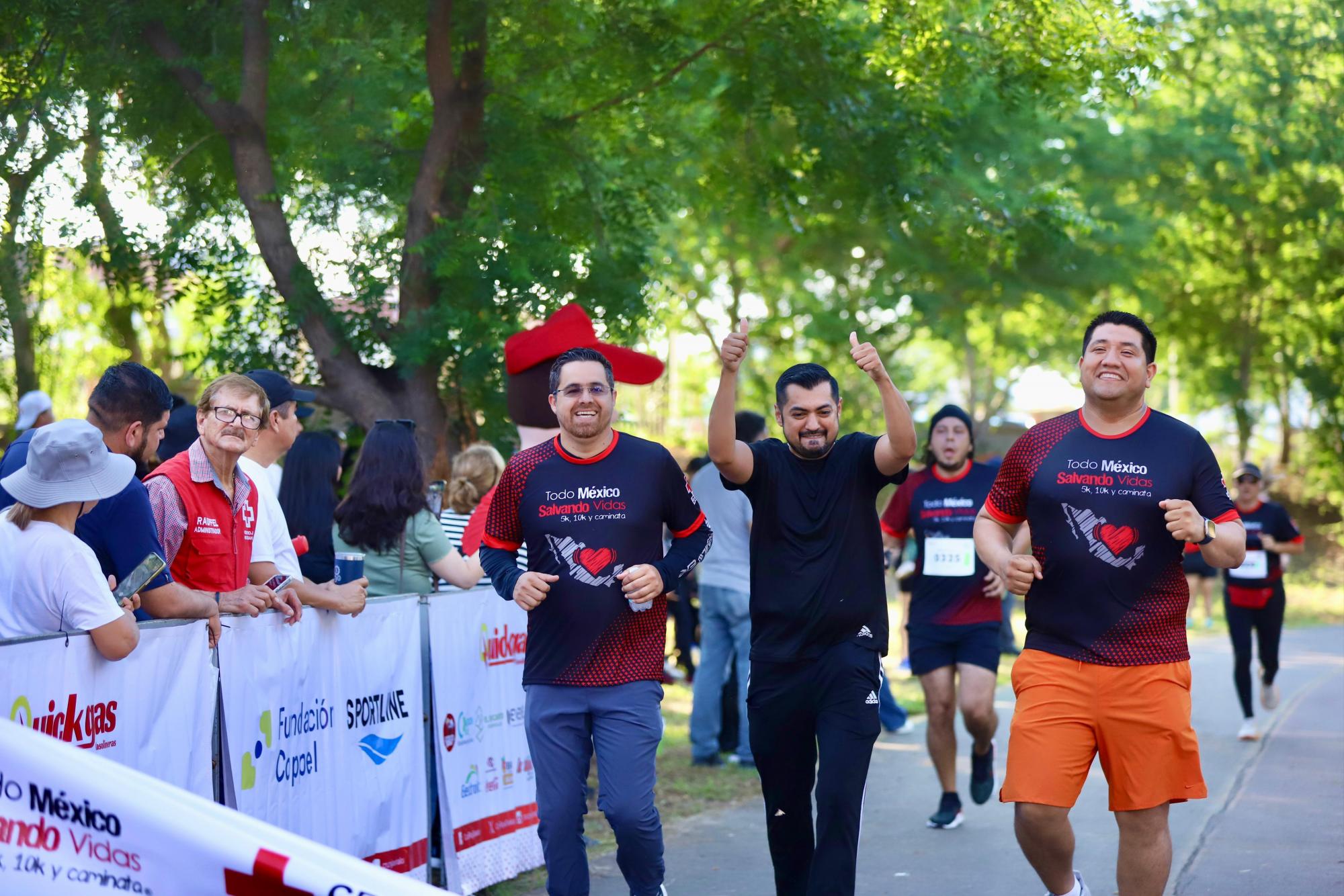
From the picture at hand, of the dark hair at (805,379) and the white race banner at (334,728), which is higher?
the dark hair at (805,379)

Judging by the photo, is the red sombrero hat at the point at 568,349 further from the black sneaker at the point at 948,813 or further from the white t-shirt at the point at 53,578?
the white t-shirt at the point at 53,578

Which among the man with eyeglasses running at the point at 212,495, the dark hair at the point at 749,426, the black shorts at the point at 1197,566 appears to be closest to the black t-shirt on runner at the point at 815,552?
the man with eyeglasses running at the point at 212,495

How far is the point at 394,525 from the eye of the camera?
6430 millimetres

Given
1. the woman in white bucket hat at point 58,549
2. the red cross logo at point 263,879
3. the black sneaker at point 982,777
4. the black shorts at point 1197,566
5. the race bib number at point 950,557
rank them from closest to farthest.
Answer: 1. the red cross logo at point 263,879
2. the woman in white bucket hat at point 58,549
3. the race bib number at point 950,557
4. the black sneaker at point 982,777
5. the black shorts at point 1197,566

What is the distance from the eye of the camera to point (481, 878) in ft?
21.3

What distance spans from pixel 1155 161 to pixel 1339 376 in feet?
36.1

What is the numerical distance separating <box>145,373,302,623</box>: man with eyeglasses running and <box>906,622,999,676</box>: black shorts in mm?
3825

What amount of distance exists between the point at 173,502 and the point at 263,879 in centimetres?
265

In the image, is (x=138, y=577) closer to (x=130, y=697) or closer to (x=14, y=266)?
(x=130, y=697)

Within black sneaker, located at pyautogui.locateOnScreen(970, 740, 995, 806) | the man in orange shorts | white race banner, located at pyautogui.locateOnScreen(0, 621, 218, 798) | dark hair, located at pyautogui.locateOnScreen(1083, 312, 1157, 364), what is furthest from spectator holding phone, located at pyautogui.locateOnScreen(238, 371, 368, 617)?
black sneaker, located at pyautogui.locateOnScreen(970, 740, 995, 806)

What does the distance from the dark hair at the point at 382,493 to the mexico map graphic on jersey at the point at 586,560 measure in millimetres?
1443

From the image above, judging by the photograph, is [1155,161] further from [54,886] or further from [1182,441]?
[54,886]

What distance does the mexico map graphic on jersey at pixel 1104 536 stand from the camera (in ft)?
15.7

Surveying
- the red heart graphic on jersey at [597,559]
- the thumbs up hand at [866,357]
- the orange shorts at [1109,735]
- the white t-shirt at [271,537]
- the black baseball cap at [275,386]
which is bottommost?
the orange shorts at [1109,735]
